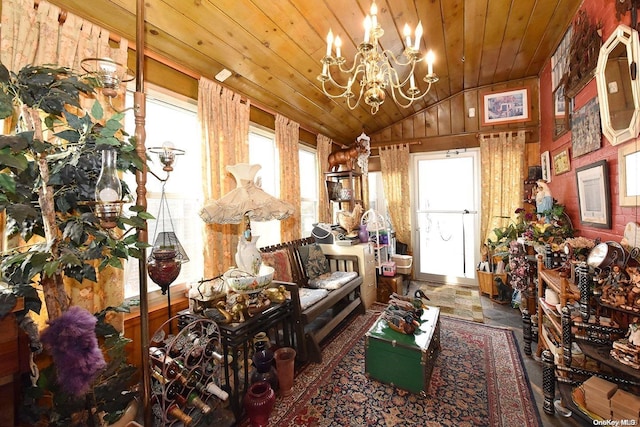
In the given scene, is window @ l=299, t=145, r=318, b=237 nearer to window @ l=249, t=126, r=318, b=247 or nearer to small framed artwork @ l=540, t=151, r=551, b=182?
window @ l=249, t=126, r=318, b=247

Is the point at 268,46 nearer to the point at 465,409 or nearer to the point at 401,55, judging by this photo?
the point at 401,55

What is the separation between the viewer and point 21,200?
964 mm

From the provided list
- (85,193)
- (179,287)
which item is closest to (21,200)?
(85,193)

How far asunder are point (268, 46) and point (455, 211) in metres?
3.78

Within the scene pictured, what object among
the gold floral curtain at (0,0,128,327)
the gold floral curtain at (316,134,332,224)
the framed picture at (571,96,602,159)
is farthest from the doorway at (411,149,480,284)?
the gold floral curtain at (0,0,128,327)

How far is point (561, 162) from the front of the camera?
111 inches

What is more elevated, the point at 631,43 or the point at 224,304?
the point at 631,43

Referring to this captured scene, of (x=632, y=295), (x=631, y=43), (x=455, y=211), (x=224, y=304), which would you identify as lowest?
(x=224, y=304)

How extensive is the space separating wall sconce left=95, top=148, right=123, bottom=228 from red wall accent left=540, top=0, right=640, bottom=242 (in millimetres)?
2660

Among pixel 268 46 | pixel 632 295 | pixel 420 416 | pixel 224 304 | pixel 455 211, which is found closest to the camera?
pixel 632 295

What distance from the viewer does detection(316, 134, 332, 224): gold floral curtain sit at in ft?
13.4

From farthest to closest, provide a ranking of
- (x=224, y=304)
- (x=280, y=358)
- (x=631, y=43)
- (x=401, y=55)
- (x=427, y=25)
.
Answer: (x=401, y=55) → (x=427, y=25) → (x=280, y=358) → (x=224, y=304) → (x=631, y=43)

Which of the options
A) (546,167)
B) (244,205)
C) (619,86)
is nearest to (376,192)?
(546,167)

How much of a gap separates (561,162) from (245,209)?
127 inches
